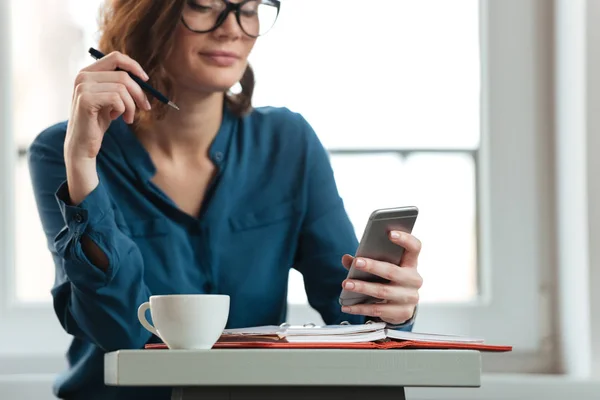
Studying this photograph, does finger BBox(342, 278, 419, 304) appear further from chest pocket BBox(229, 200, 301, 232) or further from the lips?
the lips

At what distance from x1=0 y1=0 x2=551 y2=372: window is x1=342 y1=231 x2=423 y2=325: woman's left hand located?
78cm

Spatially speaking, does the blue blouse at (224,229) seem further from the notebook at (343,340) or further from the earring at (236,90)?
the notebook at (343,340)

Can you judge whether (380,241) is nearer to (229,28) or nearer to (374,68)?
(229,28)

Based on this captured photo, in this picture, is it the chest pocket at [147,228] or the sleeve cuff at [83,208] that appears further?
the chest pocket at [147,228]

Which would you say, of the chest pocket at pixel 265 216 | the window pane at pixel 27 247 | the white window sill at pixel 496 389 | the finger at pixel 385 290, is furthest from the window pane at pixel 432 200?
the finger at pixel 385 290

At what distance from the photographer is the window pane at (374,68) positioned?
2.13 m

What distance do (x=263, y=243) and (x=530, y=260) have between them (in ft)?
2.37

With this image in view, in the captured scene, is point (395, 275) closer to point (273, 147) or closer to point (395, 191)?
point (273, 147)

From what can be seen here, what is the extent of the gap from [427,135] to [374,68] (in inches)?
8.0

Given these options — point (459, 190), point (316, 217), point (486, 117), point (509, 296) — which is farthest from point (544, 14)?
point (316, 217)

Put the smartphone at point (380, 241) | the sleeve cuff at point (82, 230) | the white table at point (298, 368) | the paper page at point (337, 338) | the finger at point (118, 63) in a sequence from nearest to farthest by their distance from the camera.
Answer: the white table at point (298, 368) < the paper page at point (337, 338) < the smartphone at point (380, 241) < the sleeve cuff at point (82, 230) < the finger at point (118, 63)

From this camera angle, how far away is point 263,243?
164cm

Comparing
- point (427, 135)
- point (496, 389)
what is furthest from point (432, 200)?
point (496, 389)

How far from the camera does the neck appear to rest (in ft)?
5.52
